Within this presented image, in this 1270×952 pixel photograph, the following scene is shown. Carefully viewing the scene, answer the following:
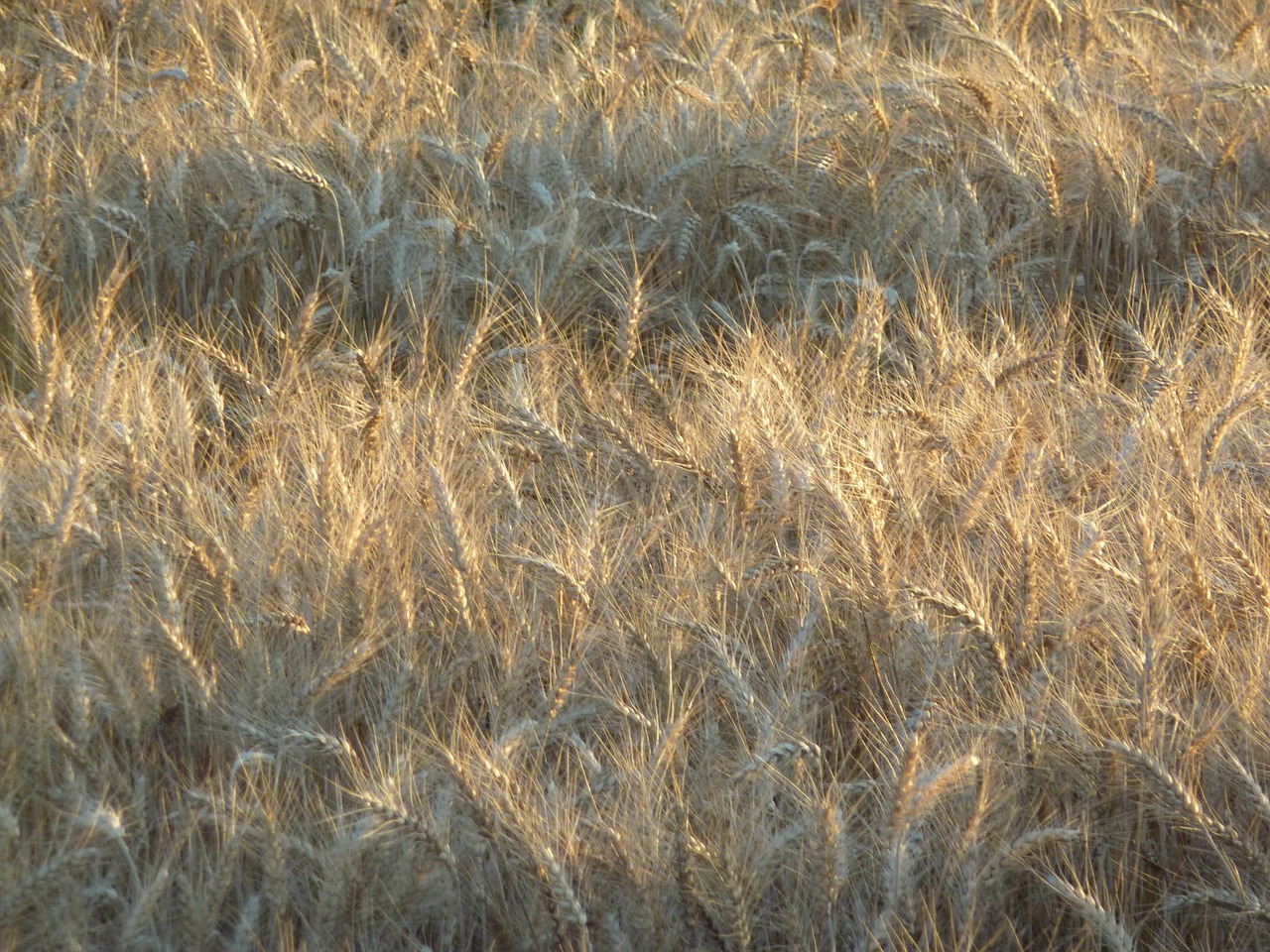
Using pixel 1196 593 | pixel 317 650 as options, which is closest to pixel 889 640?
pixel 1196 593

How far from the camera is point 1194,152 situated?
333cm

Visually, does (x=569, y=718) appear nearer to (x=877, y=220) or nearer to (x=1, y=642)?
(x=1, y=642)

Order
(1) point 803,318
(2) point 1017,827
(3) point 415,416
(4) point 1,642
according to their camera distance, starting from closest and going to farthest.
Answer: (2) point 1017,827 < (4) point 1,642 < (3) point 415,416 < (1) point 803,318

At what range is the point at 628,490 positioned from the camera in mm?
2398

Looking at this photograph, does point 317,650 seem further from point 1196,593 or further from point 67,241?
point 67,241

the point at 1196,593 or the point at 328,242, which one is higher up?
the point at 1196,593

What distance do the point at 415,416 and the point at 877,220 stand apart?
4.36 feet

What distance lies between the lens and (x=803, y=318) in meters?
2.99

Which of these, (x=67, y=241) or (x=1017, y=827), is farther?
(x=67, y=241)

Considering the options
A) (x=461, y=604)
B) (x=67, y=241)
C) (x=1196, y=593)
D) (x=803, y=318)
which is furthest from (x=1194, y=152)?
(x=67, y=241)

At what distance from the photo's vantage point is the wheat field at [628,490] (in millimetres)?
1644

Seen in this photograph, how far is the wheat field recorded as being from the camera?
1644 mm

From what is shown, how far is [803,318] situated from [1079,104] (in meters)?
1.11

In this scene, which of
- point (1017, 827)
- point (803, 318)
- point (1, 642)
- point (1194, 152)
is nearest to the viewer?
point (1017, 827)
